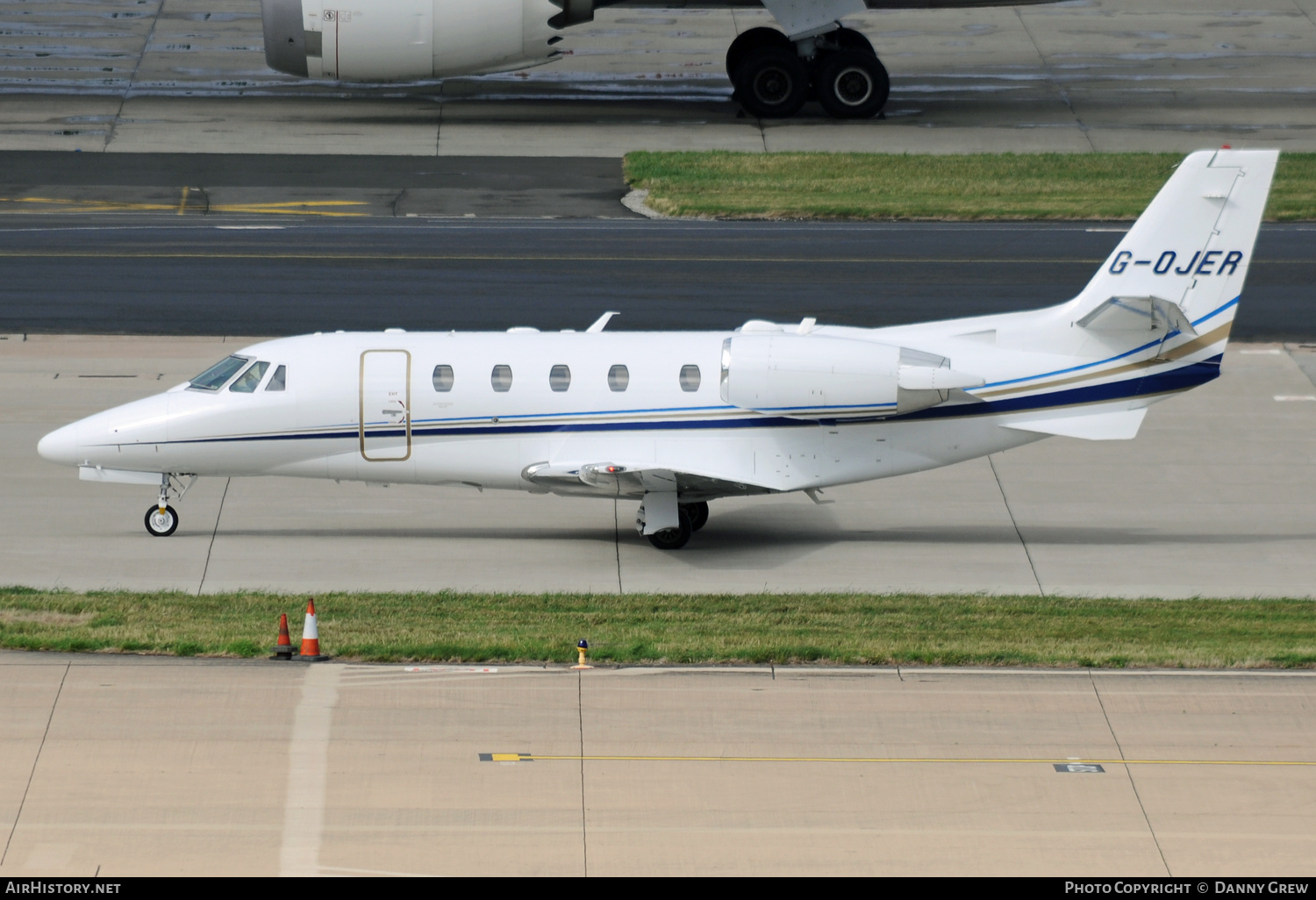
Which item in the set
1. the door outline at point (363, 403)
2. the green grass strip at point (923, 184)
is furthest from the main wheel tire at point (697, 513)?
the green grass strip at point (923, 184)

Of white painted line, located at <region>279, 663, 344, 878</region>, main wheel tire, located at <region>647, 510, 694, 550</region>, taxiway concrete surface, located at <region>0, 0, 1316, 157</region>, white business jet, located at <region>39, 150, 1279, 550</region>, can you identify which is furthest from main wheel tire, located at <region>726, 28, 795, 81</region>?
white painted line, located at <region>279, 663, 344, 878</region>

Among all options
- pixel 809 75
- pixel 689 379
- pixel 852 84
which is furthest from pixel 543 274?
pixel 852 84

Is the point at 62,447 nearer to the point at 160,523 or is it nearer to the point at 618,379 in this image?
the point at 160,523

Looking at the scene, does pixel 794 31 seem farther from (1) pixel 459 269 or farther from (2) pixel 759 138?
(1) pixel 459 269

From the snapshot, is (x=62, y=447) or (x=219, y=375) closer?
(x=62, y=447)

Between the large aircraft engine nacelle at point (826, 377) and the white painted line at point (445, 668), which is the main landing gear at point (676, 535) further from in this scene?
the white painted line at point (445, 668)

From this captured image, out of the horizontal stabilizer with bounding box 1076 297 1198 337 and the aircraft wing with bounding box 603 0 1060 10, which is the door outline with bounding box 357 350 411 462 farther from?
the aircraft wing with bounding box 603 0 1060 10

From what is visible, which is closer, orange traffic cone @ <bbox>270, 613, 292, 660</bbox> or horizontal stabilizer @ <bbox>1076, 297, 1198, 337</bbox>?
orange traffic cone @ <bbox>270, 613, 292, 660</bbox>

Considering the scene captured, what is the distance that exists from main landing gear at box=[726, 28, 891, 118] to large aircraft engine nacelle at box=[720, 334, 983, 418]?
26214 millimetres

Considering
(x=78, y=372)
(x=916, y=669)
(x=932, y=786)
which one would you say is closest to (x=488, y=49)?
(x=78, y=372)

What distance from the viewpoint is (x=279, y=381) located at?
24188 millimetres

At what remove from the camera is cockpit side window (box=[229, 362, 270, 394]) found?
24.2 meters

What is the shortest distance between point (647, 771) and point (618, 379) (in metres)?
8.19

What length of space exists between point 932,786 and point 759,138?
32.9m
